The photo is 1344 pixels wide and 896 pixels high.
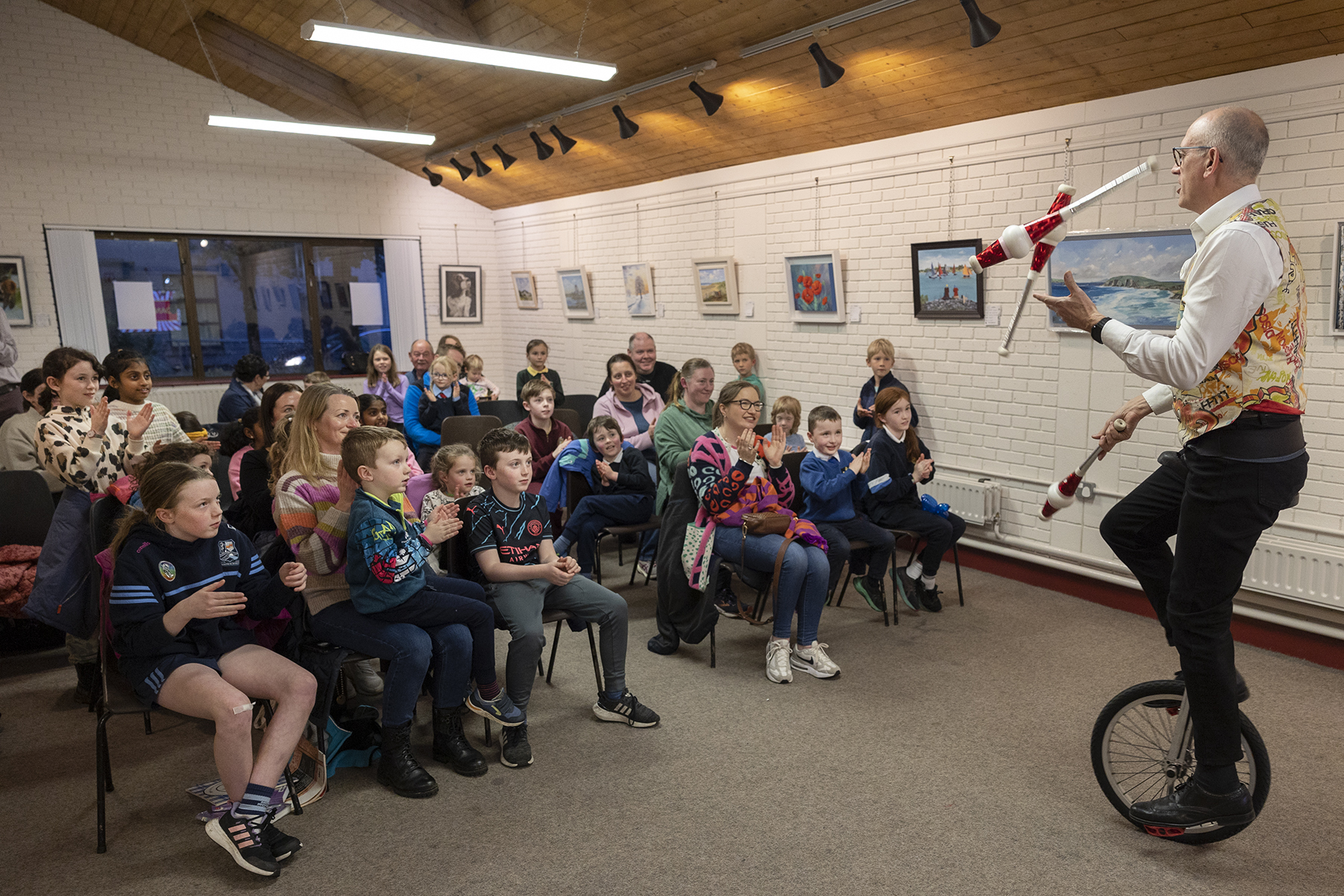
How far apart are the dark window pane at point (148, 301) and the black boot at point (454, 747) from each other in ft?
26.8

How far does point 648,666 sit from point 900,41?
3765 mm

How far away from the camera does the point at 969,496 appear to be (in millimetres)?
5570

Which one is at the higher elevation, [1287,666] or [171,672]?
[171,672]

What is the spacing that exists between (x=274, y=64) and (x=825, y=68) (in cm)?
611

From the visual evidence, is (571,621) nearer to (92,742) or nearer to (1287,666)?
(92,742)

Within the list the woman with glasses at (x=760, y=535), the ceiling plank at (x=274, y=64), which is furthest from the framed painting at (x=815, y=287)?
the ceiling plank at (x=274, y=64)

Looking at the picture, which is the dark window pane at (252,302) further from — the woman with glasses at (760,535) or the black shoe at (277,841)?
the black shoe at (277,841)

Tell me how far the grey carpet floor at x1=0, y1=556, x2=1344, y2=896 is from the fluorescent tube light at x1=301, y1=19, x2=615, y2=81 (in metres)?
3.63

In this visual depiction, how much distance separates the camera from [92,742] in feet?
11.3

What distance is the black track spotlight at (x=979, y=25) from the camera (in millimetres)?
4102

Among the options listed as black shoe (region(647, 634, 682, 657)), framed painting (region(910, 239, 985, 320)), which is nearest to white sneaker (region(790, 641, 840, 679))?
black shoe (region(647, 634, 682, 657))

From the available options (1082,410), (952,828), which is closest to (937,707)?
(952,828)

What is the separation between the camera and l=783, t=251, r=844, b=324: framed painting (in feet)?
20.9

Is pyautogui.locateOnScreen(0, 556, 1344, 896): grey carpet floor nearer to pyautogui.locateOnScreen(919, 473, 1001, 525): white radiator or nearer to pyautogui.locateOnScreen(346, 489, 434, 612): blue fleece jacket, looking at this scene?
pyautogui.locateOnScreen(346, 489, 434, 612): blue fleece jacket
